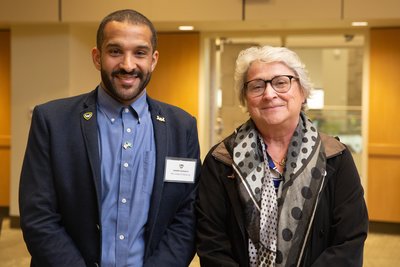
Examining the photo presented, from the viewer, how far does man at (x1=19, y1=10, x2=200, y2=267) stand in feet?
6.47

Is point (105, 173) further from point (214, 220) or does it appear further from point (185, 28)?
point (185, 28)

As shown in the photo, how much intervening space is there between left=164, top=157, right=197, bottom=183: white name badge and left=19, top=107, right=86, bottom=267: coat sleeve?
0.43 metres

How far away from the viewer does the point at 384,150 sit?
20.3ft

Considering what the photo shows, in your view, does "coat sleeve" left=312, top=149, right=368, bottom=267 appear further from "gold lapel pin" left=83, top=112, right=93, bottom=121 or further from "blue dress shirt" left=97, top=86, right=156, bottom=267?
"gold lapel pin" left=83, top=112, right=93, bottom=121

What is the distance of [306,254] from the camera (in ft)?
6.57

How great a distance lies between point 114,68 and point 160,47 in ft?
15.9

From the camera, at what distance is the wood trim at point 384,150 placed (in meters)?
6.16

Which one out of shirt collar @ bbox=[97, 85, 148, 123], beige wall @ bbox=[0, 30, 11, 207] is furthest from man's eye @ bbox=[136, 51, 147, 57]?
beige wall @ bbox=[0, 30, 11, 207]

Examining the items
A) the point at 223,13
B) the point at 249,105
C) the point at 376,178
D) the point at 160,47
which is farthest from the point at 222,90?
the point at 249,105

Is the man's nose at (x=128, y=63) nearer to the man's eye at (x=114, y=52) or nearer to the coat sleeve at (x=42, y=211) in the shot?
the man's eye at (x=114, y=52)

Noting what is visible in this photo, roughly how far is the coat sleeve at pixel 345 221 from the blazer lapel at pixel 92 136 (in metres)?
0.85

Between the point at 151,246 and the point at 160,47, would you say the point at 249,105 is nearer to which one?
the point at 151,246

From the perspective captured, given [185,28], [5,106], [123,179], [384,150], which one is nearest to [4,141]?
[5,106]

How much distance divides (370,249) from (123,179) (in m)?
4.24
